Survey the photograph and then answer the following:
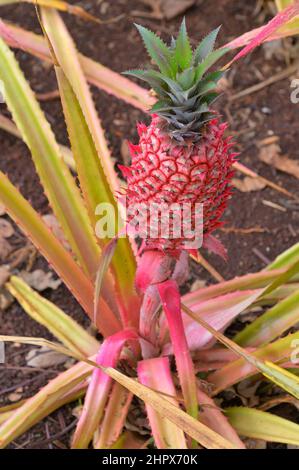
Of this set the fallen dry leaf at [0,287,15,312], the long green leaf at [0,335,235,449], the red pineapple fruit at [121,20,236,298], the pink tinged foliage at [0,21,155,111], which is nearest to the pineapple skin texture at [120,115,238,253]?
the red pineapple fruit at [121,20,236,298]

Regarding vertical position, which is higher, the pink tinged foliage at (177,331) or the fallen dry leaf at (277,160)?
the fallen dry leaf at (277,160)

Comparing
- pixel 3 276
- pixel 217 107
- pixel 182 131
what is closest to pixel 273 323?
pixel 182 131

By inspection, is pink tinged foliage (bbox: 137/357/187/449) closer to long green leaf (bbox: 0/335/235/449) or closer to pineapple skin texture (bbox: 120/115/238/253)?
long green leaf (bbox: 0/335/235/449)

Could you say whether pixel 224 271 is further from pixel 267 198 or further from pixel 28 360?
pixel 28 360

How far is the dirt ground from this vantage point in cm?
174

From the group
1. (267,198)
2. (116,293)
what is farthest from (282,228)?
(116,293)

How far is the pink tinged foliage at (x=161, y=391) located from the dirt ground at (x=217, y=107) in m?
0.36

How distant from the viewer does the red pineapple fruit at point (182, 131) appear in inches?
39.9

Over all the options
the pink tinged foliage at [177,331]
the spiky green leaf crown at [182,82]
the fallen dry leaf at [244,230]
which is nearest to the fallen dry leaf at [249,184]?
the fallen dry leaf at [244,230]

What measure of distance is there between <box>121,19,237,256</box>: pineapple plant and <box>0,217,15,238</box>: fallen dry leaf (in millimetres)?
928

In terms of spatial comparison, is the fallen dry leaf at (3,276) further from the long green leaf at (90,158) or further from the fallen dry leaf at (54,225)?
the long green leaf at (90,158)

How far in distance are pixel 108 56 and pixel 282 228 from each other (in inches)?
34.2

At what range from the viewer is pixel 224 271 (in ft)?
6.12
